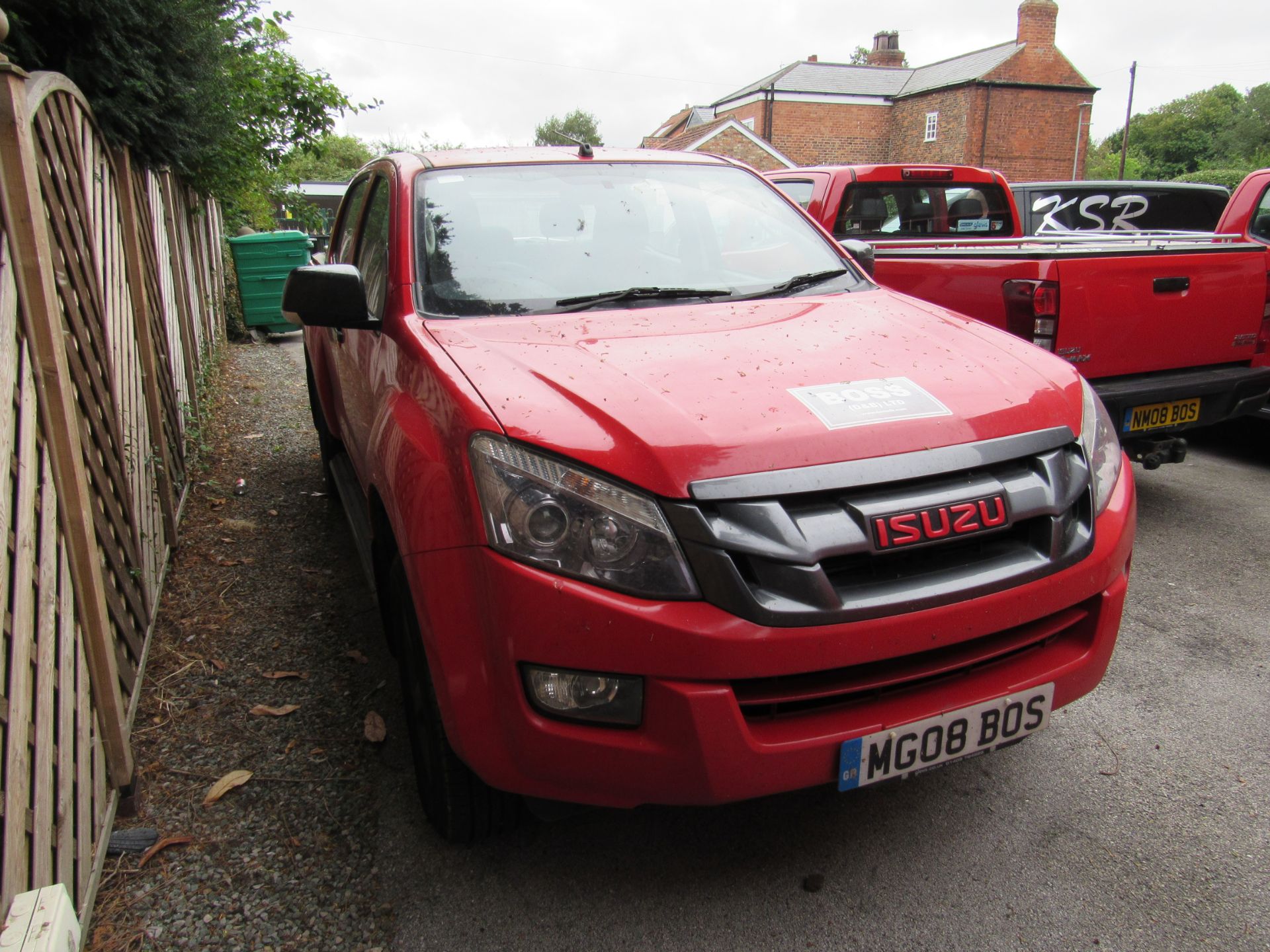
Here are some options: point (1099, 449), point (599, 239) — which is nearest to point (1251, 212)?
point (1099, 449)

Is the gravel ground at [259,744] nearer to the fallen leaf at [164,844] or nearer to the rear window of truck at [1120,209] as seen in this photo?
the fallen leaf at [164,844]

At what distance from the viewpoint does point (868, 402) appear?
200 centimetres

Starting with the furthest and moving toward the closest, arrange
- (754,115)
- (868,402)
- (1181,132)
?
1. (1181,132)
2. (754,115)
3. (868,402)

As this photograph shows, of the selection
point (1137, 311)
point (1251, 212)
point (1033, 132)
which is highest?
point (1033, 132)

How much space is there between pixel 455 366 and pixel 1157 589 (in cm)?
320

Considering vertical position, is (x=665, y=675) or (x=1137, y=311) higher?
(x=1137, y=311)

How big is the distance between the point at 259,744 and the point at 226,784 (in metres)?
0.21

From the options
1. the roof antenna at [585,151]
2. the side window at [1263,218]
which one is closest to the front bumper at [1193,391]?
the side window at [1263,218]

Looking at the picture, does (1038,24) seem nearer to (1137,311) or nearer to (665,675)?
(1137,311)

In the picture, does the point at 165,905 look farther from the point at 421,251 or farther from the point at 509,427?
the point at 421,251

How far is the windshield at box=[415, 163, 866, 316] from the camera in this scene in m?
2.75

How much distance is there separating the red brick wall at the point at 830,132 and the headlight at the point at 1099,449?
120ft

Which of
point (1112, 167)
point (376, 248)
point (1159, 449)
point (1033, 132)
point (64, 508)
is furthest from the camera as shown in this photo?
point (1112, 167)

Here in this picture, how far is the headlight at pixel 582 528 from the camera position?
175 cm
